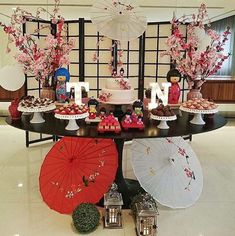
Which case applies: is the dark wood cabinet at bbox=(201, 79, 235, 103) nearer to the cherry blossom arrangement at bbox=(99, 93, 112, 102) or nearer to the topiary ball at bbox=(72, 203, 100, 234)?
the cherry blossom arrangement at bbox=(99, 93, 112, 102)

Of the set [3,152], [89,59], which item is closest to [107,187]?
[3,152]

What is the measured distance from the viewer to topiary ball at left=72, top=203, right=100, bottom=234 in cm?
274

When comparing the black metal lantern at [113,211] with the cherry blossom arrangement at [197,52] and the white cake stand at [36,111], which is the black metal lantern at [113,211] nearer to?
the white cake stand at [36,111]

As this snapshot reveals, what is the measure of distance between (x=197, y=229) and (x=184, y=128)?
0.88m

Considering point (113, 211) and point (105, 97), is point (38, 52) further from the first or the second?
point (113, 211)

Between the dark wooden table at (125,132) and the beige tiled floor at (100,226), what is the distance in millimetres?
458

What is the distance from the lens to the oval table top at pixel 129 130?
2707 millimetres

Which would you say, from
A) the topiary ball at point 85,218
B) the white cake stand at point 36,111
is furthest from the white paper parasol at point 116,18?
the topiary ball at point 85,218

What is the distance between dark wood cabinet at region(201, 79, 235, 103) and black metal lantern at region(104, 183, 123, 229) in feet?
18.9

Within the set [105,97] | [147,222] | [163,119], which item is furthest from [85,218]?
[105,97]

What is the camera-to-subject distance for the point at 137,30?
3.65 m

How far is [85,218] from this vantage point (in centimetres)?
275

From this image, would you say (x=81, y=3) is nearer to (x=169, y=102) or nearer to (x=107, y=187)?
(x=169, y=102)

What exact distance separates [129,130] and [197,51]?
1.32 m
